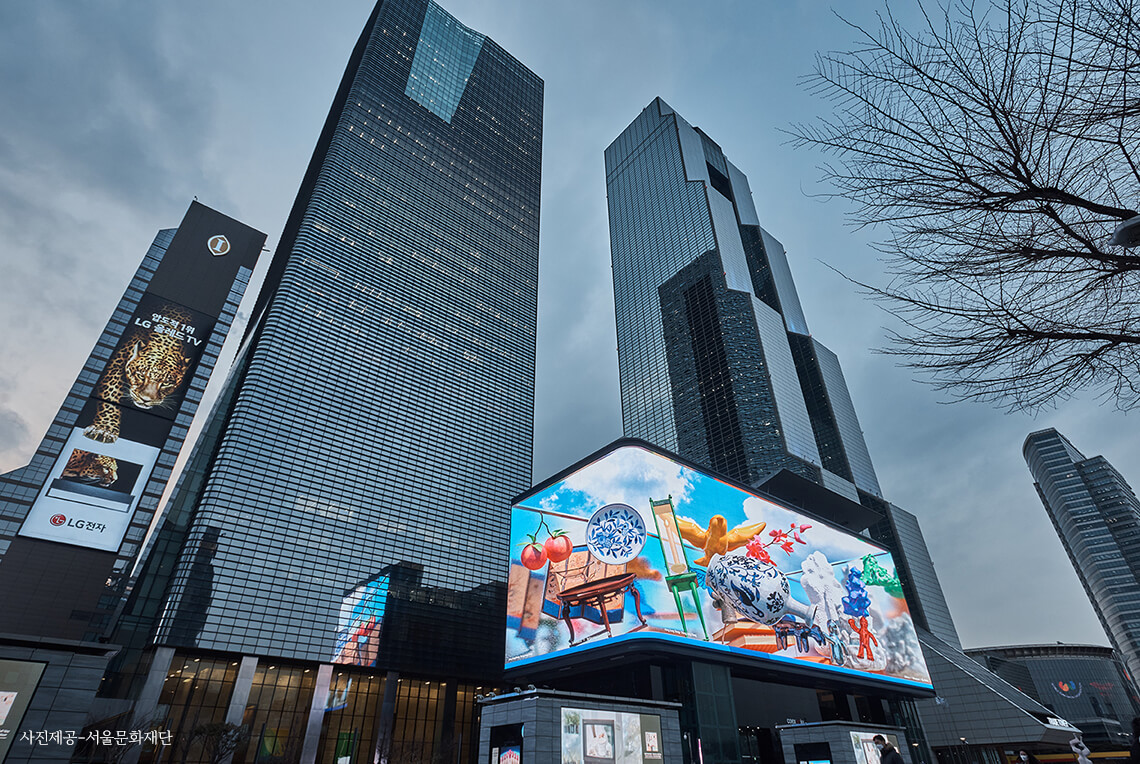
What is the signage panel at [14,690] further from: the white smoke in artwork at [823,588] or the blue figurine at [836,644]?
the blue figurine at [836,644]

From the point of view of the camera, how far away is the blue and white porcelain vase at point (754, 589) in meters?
34.5

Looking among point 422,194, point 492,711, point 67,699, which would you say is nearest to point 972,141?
point 67,699

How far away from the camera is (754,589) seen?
116 feet

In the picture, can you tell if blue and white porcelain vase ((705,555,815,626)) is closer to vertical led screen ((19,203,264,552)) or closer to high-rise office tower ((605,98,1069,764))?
high-rise office tower ((605,98,1069,764))

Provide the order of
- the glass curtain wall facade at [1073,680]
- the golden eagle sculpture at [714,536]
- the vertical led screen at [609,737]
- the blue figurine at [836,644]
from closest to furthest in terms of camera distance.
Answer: the vertical led screen at [609,737], the golden eagle sculpture at [714,536], the blue figurine at [836,644], the glass curtain wall facade at [1073,680]

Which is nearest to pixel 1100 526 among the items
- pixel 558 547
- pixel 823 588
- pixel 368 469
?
pixel 823 588

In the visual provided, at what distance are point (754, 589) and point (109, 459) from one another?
57935 mm

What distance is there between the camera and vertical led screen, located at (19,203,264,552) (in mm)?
49531

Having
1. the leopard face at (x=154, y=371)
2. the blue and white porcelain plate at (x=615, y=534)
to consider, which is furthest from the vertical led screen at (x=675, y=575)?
the leopard face at (x=154, y=371)

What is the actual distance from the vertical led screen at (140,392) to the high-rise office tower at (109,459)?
10cm

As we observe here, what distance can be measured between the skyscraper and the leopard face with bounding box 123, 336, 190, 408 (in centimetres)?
8888

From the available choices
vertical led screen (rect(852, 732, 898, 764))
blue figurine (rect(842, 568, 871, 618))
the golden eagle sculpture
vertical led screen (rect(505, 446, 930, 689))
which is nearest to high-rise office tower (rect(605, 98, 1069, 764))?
blue figurine (rect(842, 568, 871, 618))

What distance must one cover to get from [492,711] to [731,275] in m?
116

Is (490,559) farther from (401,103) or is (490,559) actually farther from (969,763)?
(401,103)
